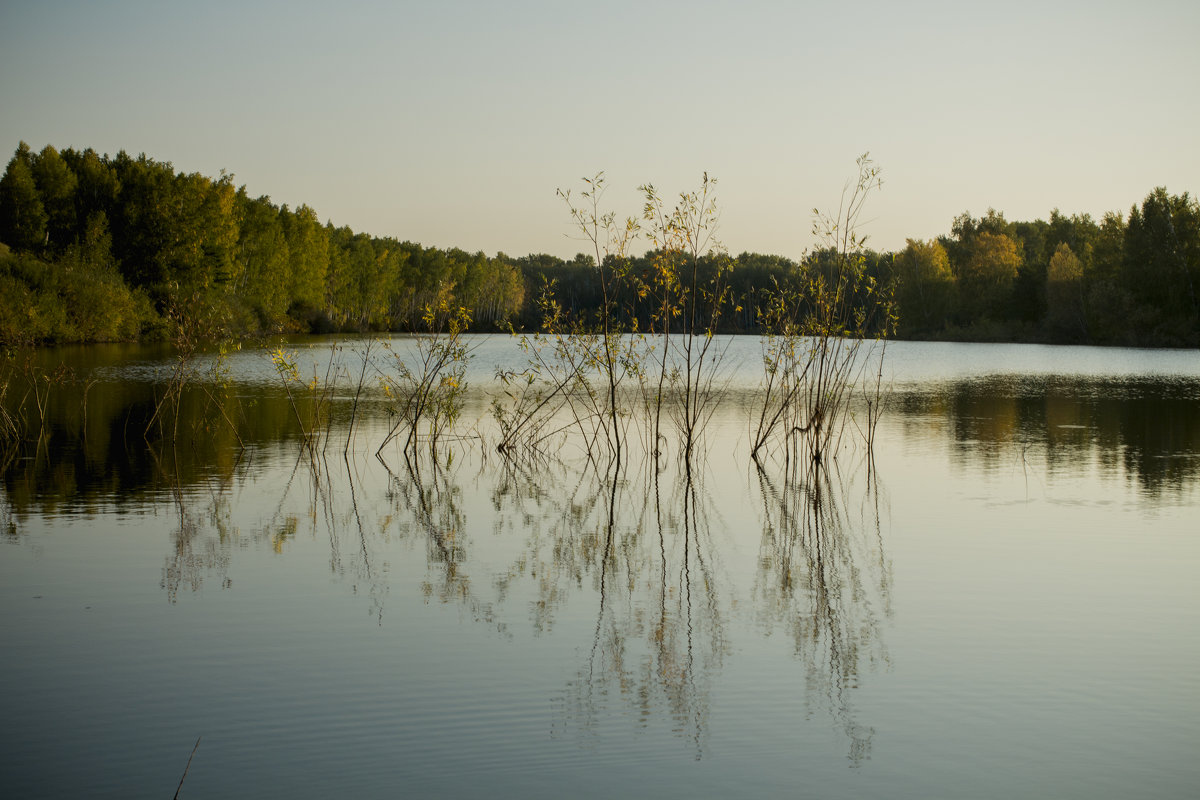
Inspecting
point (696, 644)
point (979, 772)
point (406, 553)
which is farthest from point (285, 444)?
point (979, 772)

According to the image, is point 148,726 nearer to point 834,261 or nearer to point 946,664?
point 946,664

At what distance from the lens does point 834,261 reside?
17.2 meters

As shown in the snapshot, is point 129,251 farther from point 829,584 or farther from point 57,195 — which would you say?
point 829,584

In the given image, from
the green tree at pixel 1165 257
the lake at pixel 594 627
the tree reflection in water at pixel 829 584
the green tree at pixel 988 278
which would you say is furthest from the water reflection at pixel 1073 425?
the green tree at pixel 988 278

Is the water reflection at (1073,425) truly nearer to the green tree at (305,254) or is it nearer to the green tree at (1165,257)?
the green tree at (1165,257)

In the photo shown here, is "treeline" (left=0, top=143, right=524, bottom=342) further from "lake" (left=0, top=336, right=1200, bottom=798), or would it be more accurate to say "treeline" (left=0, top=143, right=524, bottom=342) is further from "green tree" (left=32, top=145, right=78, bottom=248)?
"lake" (left=0, top=336, right=1200, bottom=798)

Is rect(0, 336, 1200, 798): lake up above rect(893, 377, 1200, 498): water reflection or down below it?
below

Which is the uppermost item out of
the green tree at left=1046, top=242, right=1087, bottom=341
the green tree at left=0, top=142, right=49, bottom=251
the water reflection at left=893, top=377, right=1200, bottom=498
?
the green tree at left=0, top=142, right=49, bottom=251

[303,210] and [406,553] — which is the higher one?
[303,210]

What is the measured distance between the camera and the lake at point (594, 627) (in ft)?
18.9

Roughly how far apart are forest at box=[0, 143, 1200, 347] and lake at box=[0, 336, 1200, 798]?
2047 cm

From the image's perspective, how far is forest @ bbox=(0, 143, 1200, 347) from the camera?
57.8 metres

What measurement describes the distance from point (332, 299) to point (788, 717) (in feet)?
330

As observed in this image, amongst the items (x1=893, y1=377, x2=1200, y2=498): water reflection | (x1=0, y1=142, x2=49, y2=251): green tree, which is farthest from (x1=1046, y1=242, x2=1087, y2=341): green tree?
(x1=0, y1=142, x2=49, y2=251): green tree
